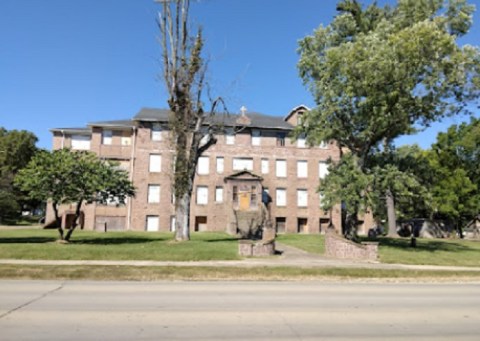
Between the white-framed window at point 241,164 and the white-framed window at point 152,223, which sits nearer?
the white-framed window at point 152,223

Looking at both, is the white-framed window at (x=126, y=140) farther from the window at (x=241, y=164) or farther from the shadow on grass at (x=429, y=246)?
the shadow on grass at (x=429, y=246)

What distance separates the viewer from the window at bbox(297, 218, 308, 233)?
42.4 m

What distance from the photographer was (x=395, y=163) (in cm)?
2534

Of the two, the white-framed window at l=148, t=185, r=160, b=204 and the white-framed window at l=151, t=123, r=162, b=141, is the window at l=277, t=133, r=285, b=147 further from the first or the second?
the white-framed window at l=148, t=185, r=160, b=204

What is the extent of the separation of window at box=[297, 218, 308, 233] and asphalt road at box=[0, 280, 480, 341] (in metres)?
31.6

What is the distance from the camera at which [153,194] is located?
132 feet

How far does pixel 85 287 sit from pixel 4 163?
191ft

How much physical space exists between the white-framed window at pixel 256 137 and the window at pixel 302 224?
9059 millimetres

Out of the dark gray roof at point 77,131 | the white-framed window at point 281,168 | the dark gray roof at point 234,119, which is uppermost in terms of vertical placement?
the dark gray roof at point 234,119

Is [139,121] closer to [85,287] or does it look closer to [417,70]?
[417,70]

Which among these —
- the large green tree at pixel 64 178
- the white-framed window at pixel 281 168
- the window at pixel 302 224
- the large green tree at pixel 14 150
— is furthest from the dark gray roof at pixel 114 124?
the large green tree at pixel 14 150

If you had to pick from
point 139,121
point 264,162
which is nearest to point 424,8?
point 264,162

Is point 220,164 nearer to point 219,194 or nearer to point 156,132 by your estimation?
point 219,194

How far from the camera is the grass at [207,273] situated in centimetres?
1196
